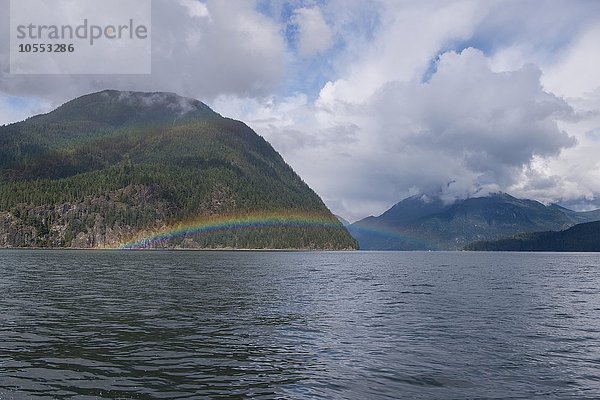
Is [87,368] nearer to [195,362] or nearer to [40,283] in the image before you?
[195,362]

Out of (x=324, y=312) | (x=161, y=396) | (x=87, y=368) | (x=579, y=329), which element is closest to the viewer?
(x=161, y=396)

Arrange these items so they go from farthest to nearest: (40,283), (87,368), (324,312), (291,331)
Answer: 1. (40,283)
2. (324,312)
3. (291,331)
4. (87,368)

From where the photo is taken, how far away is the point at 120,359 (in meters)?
24.7

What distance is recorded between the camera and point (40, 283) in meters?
65.4

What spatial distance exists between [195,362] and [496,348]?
1869 centimetres

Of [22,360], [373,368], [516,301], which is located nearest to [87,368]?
[22,360]

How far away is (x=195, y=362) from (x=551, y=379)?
704 inches

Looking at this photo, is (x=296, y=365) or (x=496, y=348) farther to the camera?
(x=496, y=348)

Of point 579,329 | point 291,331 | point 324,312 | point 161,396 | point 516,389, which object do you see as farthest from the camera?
point 324,312

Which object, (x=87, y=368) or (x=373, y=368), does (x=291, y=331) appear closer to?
(x=373, y=368)

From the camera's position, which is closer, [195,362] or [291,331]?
[195,362]

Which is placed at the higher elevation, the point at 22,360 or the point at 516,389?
the point at 22,360

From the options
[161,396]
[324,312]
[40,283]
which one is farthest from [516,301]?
[40,283]

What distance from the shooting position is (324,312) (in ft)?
144
